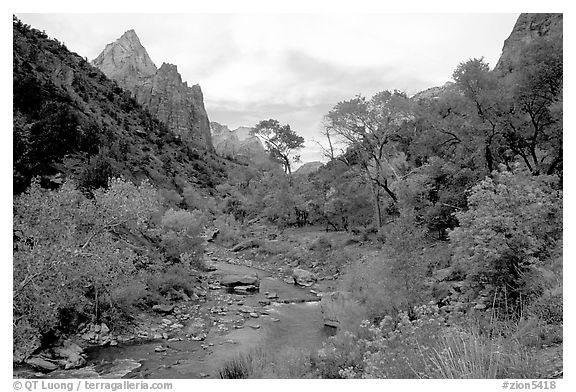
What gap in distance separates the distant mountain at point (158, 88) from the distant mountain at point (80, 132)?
13656 millimetres

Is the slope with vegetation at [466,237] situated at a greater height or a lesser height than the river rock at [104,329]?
greater

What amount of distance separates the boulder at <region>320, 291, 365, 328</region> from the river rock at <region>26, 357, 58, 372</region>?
7506mm

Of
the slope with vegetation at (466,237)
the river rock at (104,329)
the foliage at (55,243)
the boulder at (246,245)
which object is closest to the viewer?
the slope with vegetation at (466,237)

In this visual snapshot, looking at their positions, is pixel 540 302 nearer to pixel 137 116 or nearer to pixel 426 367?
pixel 426 367

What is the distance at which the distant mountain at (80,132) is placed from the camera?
53.8 ft

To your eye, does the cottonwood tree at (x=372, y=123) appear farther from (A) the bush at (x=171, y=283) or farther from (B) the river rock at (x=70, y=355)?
(B) the river rock at (x=70, y=355)

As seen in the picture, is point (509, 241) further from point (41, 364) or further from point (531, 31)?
point (41, 364)

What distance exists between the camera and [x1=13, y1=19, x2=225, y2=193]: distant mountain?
53.8 feet

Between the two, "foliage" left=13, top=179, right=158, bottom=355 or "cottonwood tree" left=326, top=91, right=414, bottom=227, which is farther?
"cottonwood tree" left=326, top=91, right=414, bottom=227

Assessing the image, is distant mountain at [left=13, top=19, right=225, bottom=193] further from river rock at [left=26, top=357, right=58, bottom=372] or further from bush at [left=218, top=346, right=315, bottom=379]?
bush at [left=218, top=346, right=315, bottom=379]

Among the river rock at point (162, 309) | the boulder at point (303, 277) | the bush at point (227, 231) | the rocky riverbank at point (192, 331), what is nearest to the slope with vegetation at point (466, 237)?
the boulder at point (303, 277)

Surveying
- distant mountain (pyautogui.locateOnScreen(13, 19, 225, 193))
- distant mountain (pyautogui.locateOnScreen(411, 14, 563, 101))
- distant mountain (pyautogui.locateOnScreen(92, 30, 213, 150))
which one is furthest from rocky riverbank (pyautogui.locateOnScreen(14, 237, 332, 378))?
distant mountain (pyautogui.locateOnScreen(92, 30, 213, 150))

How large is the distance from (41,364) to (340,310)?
822cm
